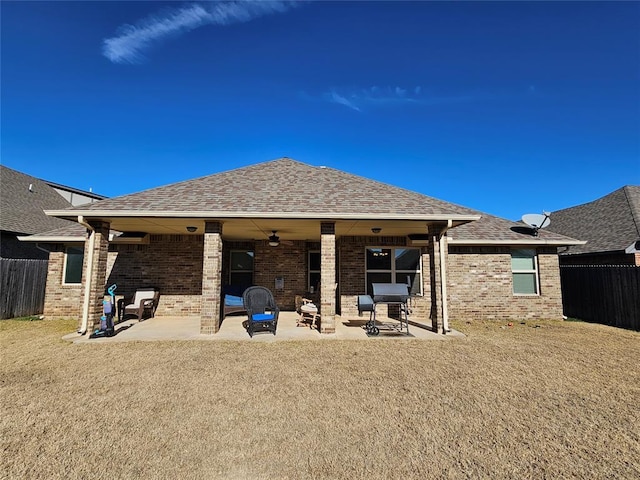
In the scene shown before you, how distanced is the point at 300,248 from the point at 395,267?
3650 mm

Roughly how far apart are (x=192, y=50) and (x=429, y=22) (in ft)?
25.6

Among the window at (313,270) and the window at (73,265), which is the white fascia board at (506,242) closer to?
the window at (313,270)

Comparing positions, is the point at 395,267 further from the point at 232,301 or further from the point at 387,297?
the point at 232,301

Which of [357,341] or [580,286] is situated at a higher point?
[580,286]

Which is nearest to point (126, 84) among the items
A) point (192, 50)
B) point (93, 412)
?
point (192, 50)

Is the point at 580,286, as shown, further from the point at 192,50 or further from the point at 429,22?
the point at 192,50

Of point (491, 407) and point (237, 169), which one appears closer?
point (491, 407)

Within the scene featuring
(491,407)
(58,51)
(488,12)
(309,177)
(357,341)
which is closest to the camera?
(491,407)

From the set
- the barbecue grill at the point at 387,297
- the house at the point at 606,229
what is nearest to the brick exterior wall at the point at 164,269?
the barbecue grill at the point at 387,297

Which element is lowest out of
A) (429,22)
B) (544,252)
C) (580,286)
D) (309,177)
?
(580,286)

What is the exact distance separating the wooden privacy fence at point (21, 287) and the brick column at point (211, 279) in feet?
25.7

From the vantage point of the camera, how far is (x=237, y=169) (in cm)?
1093

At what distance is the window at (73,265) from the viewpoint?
35.7 feet

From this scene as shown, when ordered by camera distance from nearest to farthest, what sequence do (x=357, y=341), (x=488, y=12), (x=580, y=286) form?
(x=357, y=341) → (x=488, y=12) → (x=580, y=286)
